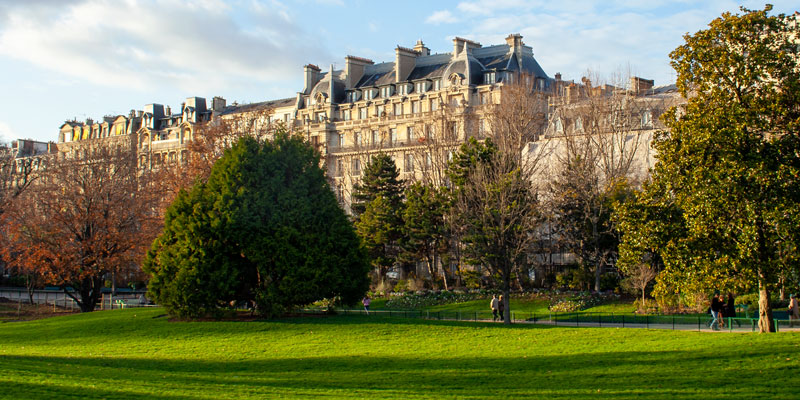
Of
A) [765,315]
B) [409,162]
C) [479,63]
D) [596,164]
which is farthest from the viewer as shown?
[409,162]

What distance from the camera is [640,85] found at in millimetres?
65125

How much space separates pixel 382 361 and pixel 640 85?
49713 millimetres

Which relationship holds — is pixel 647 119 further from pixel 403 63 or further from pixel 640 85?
pixel 403 63

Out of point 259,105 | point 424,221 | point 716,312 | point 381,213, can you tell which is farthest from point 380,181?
point 259,105

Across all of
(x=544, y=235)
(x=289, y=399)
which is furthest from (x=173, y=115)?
(x=289, y=399)

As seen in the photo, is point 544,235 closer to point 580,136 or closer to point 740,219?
point 580,136

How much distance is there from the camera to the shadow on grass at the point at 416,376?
1596 cm

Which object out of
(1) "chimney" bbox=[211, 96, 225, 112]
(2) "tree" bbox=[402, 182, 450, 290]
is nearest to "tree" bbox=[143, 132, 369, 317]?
(2) "tree" bbox=[402, 182, 450, 290]

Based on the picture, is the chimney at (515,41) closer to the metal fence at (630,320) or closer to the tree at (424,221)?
the tree at (424,221)

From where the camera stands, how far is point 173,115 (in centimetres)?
9831

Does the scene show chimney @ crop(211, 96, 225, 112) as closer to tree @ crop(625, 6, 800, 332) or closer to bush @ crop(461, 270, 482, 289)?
bush @ crop(461, 270, 482, 289)

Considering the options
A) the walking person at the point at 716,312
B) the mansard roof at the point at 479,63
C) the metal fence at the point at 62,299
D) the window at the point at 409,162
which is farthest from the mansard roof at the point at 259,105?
the walking person at the point at 716,312

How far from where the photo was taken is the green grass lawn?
1625 centimetres

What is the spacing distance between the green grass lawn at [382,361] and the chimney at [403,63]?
47616mm
